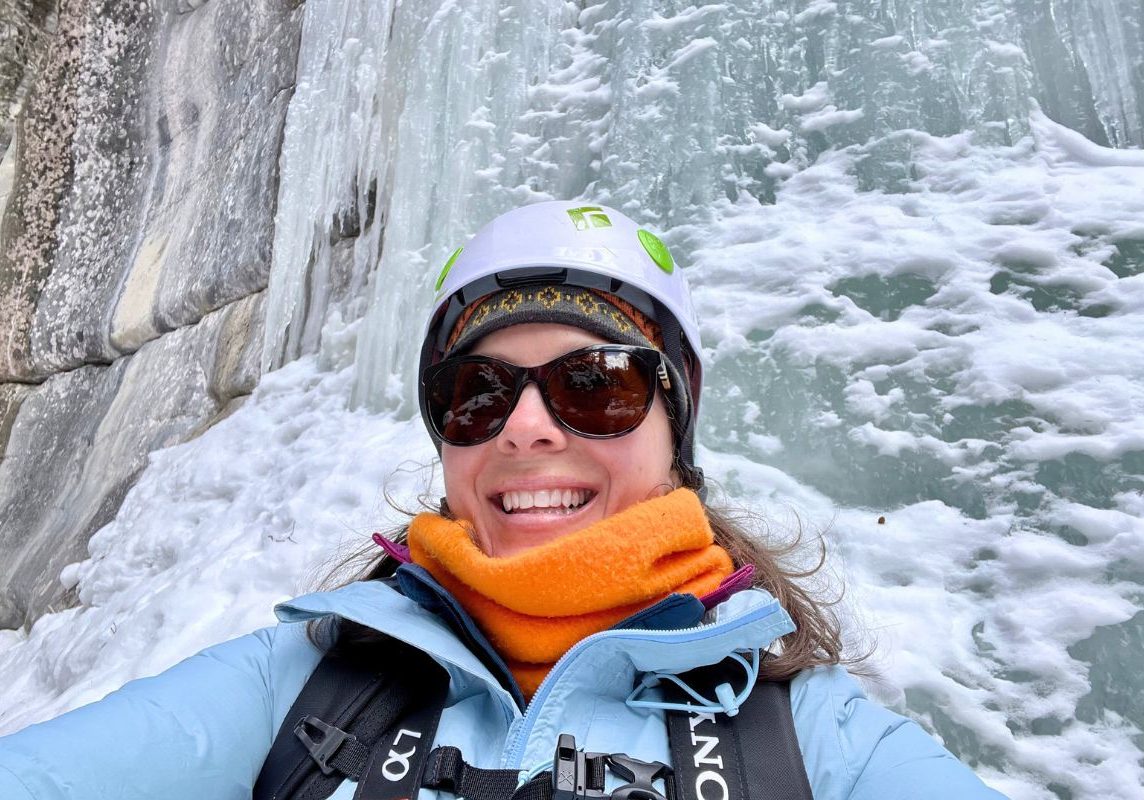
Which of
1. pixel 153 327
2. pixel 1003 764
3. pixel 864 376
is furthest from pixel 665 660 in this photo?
pixel 153 327

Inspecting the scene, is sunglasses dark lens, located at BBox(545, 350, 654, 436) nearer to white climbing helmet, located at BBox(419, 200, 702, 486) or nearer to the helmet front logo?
white climbing helmet, located at BBox(419, 200, 702, 486)

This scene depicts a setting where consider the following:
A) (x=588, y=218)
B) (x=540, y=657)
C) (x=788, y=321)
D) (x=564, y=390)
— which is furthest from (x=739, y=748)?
(x=788, y=321)

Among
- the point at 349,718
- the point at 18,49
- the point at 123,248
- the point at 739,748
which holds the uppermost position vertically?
the point at 18,49

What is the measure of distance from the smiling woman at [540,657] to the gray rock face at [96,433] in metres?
4.26

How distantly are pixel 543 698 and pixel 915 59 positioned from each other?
2702 millimetres

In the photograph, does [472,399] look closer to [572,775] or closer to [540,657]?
[540,657]

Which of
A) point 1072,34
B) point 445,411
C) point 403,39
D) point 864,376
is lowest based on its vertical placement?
point 864,376

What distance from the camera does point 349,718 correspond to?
98cm

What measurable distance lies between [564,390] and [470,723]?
1.57 ft

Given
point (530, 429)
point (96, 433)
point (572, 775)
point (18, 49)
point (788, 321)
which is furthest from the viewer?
point (18, 49)

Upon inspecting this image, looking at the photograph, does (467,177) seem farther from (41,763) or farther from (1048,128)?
(41,763)

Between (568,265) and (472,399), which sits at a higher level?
(568,265)

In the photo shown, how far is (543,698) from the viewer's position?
954 millimetres

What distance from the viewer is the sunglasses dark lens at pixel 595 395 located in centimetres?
117
